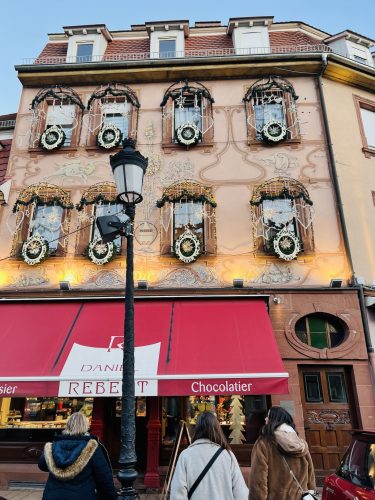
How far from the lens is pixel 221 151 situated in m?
11.6

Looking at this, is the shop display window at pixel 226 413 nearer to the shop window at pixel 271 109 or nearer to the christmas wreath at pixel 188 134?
the christmas wreath at pixel 188 134

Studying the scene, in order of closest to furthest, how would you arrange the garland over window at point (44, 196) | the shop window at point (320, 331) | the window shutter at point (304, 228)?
the shop window at point (320, 331)
the window shutter at point (304, 228)
the garland over window at point (44, 196)

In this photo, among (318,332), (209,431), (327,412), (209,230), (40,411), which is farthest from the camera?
(209,230)

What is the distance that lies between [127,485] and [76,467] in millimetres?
681

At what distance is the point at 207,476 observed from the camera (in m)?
3.21

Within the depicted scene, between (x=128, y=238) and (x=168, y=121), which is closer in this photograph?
(x=128, y=238)

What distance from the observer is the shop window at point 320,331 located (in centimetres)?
966

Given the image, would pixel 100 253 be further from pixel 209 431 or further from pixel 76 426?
pixel 209 431

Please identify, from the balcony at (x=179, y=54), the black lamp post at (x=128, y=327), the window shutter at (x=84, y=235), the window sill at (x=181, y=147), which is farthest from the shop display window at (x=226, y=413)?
the balcony at (x=179, y=54)

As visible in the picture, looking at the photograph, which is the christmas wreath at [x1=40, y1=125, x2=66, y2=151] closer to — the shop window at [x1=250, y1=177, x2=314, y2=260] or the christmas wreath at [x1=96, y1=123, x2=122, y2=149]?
the christmas wreath at [x1=96, y1=123, x2=122, y2=149]

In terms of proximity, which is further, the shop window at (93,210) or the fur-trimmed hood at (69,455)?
the shop window at (93,210)

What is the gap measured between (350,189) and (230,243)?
3883 millimetres

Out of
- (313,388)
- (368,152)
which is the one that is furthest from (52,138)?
(313,388)

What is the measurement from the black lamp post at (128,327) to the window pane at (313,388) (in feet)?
19.8
